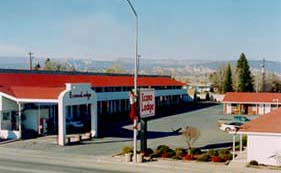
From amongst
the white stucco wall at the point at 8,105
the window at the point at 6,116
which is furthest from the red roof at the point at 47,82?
the window at the point at 6,116

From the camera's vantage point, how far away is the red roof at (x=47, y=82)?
145 ft

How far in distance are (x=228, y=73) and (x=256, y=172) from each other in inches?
3308

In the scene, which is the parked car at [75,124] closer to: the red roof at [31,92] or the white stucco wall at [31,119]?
the white stucco wall at [31,119]

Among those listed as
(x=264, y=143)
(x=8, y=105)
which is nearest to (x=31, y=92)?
(x=8, y=105)

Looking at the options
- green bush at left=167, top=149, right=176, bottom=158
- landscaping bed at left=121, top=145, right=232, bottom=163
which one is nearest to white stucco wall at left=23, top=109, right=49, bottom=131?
landscaping bed at left=121, top=145, right=232, bottom=163

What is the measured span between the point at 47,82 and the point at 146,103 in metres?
24.7

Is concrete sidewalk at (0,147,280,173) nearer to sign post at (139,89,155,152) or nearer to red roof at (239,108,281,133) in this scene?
sign post at (139,89,155,152)

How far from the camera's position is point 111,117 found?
64.8m

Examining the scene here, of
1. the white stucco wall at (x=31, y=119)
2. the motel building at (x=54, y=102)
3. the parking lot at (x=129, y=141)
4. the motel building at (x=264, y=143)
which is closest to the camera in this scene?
the motel building at (x=264, y=143)

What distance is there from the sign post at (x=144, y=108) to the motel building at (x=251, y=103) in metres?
40.3

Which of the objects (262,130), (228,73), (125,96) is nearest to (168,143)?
(262,130)

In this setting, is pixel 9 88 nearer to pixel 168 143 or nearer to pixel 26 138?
pixel 26 138

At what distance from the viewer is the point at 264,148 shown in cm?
3139

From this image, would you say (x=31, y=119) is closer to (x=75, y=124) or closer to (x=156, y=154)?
(x=75, y=124)
